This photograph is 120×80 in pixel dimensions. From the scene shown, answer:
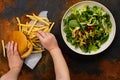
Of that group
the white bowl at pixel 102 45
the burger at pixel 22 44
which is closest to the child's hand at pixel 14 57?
the burger at pixel 22 44

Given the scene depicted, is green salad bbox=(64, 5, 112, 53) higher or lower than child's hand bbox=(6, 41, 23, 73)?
higher

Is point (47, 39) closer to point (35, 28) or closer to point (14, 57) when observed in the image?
point (35, 28)

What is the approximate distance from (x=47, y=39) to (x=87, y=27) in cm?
17

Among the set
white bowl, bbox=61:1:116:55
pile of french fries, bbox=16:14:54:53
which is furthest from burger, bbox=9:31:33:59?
white bowl, bbox=61:1:116:55

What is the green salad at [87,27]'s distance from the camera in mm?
1422

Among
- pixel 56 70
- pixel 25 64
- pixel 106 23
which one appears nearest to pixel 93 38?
pixel 106 23

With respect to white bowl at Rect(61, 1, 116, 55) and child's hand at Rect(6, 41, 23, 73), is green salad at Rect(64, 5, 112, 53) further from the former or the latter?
child's hand at Rect(6, 41, 23, 73)

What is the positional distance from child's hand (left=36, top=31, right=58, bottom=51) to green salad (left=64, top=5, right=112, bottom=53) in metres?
0.07

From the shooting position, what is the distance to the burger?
1418 mm

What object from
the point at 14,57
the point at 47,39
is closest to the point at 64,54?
the point at 47,39

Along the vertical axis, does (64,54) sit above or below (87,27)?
below

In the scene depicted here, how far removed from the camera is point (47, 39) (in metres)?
1.42

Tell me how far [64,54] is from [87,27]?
0.16 metres

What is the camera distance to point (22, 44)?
142cm
